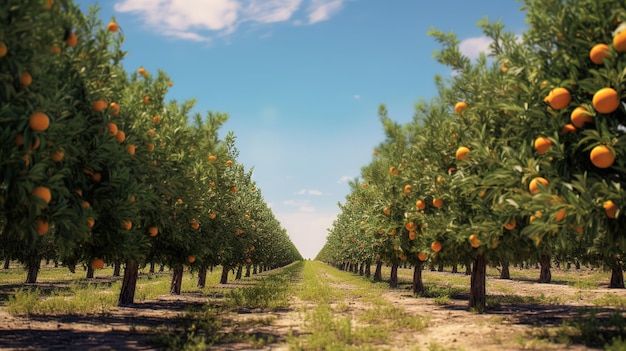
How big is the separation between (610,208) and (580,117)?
152 centimetres

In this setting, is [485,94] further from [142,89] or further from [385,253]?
[385,253]

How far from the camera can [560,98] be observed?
723cm

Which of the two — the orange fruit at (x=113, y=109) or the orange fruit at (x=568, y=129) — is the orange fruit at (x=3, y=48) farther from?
the orange fruit at (x=568, y=129)

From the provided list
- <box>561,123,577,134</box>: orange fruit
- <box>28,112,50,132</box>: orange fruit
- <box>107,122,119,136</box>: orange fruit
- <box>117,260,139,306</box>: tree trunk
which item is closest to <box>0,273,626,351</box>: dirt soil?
<box>117,260,139,306</box>: tree trunk

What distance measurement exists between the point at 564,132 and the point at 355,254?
3290 cm

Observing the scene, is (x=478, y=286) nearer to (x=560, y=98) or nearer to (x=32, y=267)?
(x=560, y=98)

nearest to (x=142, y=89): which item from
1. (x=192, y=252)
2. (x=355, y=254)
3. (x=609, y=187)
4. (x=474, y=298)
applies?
(x=192, y=252)

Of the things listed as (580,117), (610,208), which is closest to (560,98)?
(580,117)

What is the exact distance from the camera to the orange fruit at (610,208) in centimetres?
656

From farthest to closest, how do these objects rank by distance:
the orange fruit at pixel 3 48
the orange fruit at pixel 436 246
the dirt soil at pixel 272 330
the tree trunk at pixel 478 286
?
the tree trunk at pixel 478 286 → the orange fruit at pixel 436 246 → the dirt soil at pixel 272 330 → the orange fruit at pixel 3 48

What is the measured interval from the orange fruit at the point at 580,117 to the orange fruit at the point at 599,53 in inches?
29.4

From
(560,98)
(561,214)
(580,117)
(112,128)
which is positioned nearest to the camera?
(561,214)

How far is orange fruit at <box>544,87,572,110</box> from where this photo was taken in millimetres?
7227

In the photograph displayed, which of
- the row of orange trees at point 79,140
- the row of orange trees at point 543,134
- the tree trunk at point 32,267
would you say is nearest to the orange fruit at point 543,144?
the row of orange trees at point 543,134
